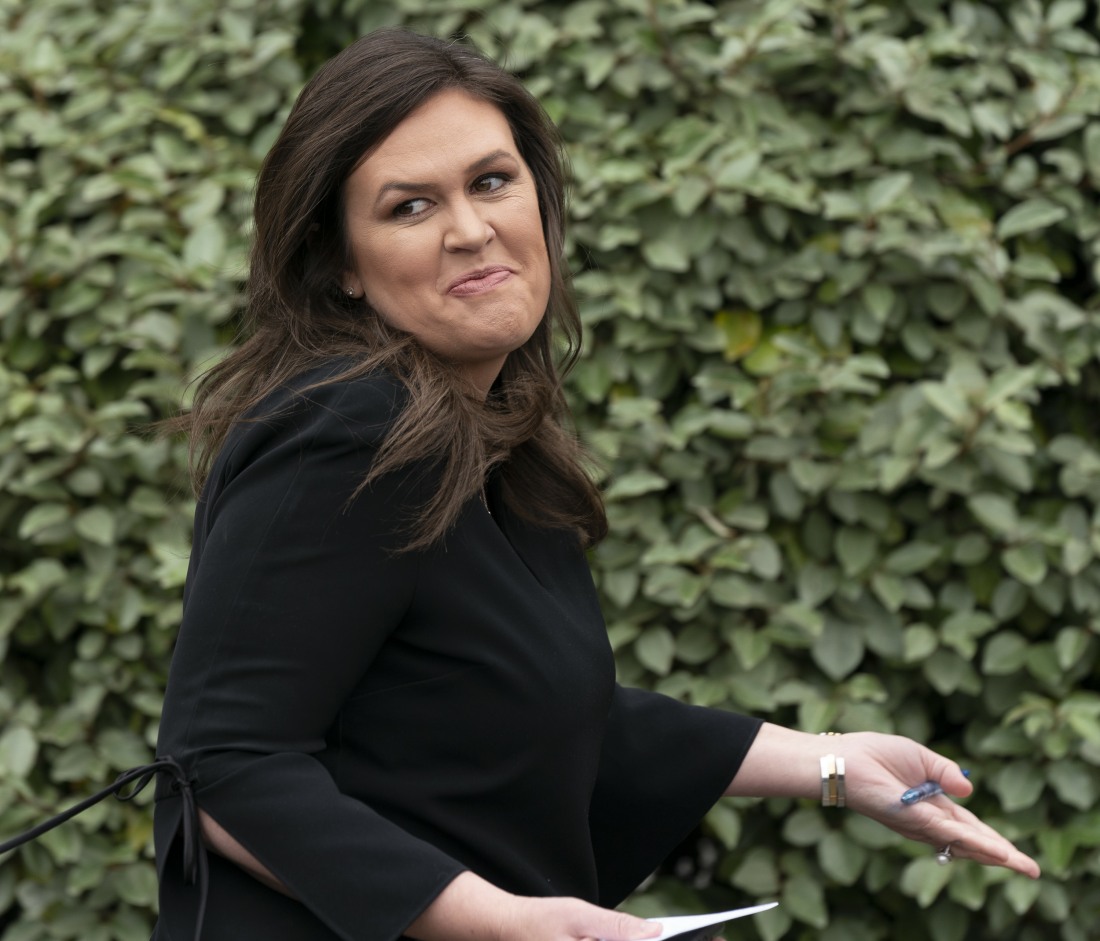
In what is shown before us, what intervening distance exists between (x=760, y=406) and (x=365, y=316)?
1.48m

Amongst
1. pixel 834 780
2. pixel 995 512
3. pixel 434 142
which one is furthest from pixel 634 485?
pixel 434 142

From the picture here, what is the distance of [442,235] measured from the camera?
1.87m

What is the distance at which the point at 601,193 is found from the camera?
334cm

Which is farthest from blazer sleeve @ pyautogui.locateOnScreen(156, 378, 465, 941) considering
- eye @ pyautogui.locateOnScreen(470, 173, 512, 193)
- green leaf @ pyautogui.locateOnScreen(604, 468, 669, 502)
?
green leaf @ pyautogui.locateOnScreen(604, 468, 669, 502)

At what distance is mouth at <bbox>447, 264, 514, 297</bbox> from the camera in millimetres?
1880

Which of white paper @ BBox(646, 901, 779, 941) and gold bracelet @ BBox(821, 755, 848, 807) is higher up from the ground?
white paper @ BBox(646, 901, 779, 941)

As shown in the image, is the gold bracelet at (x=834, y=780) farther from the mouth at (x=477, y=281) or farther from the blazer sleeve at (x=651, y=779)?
the mouth at (x=477, y=281)

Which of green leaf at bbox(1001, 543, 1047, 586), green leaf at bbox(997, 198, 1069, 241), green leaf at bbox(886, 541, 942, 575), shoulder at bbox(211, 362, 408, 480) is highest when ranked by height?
shoulder at bbox(211, 362, 408, 480)

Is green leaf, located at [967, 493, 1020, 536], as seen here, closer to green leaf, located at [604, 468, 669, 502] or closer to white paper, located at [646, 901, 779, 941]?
green leaf, located at [604, 468, 669, 502]

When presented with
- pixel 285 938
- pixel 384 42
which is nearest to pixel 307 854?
pixel 285 938

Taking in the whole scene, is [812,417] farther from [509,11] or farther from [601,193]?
[509,11]

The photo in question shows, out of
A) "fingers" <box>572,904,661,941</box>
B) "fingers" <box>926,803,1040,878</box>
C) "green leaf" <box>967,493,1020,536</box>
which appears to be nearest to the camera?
"fingers" <box>572,904,661,941</box>

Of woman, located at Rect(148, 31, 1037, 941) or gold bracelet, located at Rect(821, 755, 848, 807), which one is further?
gold bracelet, located at Rect(821, 755, 848, 807)

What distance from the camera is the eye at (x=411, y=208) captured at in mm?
1879
